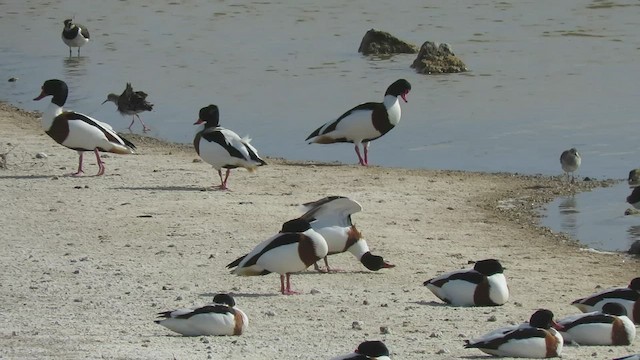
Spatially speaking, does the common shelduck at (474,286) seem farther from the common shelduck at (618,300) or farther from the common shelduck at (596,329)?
the common shelduck at (596,329)

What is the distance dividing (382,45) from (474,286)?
18729mm

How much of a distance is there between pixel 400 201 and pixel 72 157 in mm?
4606

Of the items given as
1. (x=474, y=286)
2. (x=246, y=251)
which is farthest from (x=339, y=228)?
(x=474, y=286)

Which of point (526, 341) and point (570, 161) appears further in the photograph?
point (570, 161)

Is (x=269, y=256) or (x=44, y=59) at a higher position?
(x=269, y=256)

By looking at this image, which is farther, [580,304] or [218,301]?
[580,304]

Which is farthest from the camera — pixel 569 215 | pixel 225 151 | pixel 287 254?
pixel 225 151

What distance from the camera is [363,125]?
1977 centimetres

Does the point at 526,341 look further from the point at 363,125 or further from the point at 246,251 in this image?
the point at 363,125

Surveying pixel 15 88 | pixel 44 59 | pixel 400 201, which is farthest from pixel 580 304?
pixel 44 59

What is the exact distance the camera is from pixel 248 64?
2897 cm

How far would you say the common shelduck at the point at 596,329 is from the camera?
10391 mm

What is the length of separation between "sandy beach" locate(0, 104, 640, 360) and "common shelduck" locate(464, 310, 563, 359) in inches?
8.1

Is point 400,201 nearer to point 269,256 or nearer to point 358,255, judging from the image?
point 358,255
